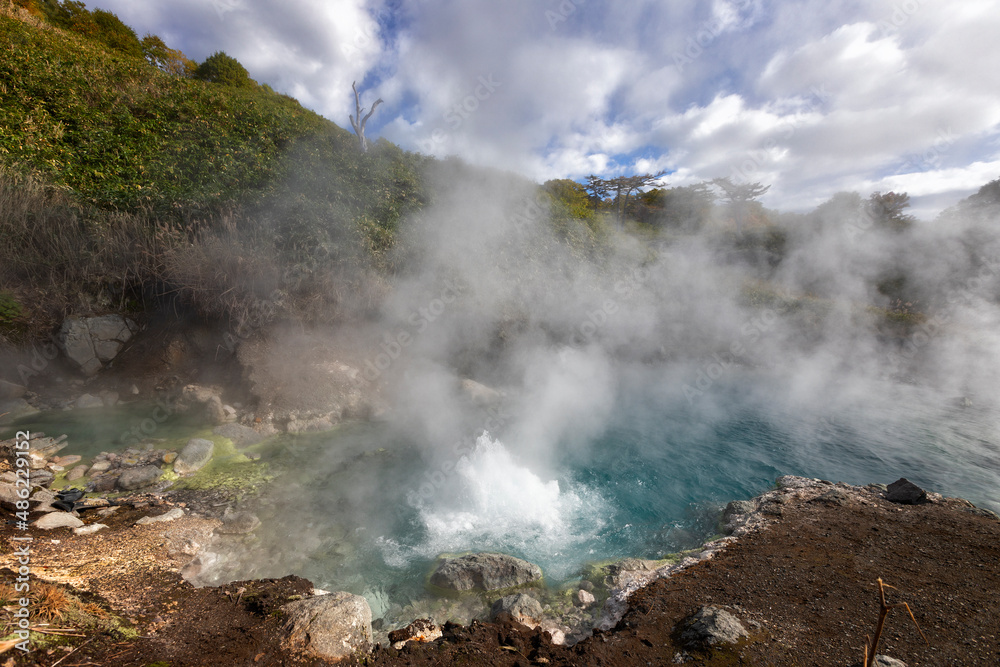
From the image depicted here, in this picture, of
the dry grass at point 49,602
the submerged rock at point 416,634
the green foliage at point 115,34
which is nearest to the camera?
the dry grass at point 49,602

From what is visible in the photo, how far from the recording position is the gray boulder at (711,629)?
11.7ft

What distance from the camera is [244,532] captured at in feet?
17.9

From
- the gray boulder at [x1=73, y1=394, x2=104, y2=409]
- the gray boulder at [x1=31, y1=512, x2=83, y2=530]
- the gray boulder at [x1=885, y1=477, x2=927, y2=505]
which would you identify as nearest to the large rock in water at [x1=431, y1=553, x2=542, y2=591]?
the gray boulder at [x1=31, y1=512, x2=83, y2=530]

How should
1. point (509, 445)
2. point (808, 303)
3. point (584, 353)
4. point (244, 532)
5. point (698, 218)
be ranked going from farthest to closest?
point (698, 218) < point (808, 303) < point (584, 353) < point (509, 445) < point (244, 532)

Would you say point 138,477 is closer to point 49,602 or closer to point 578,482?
point 49,602

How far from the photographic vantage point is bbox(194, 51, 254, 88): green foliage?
1950 cm

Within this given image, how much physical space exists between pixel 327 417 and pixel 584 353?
8.44 m

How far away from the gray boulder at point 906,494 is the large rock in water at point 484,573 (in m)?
6.17

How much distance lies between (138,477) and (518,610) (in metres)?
6.26

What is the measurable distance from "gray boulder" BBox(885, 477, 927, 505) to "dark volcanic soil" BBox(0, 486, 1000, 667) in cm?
75

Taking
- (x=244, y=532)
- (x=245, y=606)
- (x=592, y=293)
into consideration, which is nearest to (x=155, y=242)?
(x=244, y=532)

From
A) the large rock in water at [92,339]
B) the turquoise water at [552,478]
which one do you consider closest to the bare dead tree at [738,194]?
the turquoise water at [552,478]

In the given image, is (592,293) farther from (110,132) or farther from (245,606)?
(110,132)

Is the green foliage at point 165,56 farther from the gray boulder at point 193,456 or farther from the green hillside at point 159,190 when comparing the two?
the gray boulder at point 193,456
